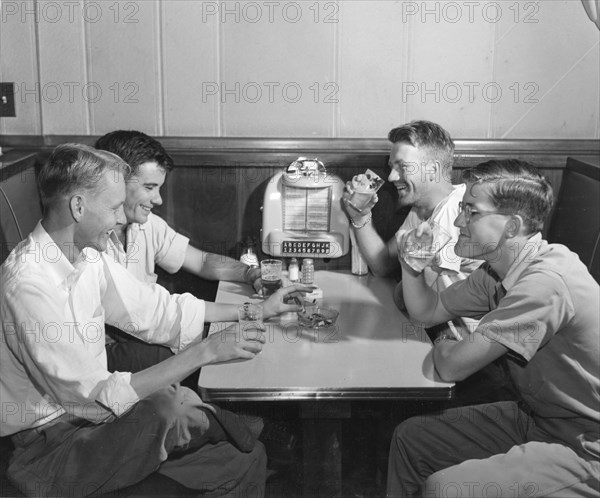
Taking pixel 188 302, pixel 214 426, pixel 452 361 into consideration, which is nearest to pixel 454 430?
pixel 452 361

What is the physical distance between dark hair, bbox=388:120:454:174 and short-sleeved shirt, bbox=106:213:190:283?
101 cm

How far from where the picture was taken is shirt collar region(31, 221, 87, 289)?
2.18 m

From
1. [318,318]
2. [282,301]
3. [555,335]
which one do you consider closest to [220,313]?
[282,301]

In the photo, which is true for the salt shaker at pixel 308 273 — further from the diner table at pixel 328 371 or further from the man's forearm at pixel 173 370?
the man's forearm at pixel 173 370

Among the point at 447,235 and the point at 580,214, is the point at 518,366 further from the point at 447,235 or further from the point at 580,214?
the point at 580,214

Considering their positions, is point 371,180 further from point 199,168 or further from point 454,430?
point 454,430

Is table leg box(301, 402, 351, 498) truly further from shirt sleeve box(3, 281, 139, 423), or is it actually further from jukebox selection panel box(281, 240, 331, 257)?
jukebox selection panel box(281, 240, 331, 257)

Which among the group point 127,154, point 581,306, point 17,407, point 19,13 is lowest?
point 17,407

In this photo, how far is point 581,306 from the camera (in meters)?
2.16

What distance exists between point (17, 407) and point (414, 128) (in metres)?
1.80

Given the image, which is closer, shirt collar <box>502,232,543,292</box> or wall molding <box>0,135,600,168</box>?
shirt collar <box>502,232,543,292</box>

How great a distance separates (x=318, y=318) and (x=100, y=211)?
73 cm

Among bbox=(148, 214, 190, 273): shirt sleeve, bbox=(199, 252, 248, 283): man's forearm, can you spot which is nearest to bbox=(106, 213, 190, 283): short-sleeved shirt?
bbox=(148, 214, 190, 273): shirt sleeve

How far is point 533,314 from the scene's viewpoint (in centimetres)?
215
